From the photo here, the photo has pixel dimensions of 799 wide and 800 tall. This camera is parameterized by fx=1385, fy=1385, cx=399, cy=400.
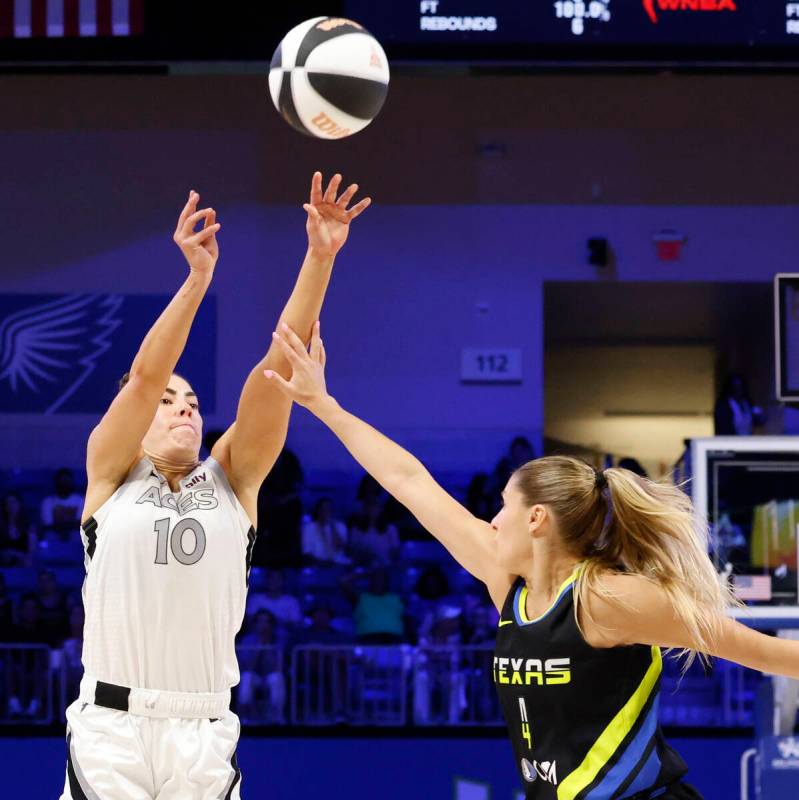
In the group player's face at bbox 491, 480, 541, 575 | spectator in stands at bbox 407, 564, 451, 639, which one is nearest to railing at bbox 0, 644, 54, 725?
spectator in stands at bbox 407, 564, 451, 639

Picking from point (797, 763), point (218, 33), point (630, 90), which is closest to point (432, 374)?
point (630, 90)

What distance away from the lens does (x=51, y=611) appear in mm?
9688

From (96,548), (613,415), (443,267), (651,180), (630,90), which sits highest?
(630,90)

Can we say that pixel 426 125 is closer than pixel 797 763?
No

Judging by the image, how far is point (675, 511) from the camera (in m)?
2.92

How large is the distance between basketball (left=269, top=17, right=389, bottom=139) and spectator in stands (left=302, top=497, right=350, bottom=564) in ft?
20.9

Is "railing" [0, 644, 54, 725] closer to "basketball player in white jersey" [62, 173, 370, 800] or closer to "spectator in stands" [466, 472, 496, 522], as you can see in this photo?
"spectator in stands" [466, 472, 496, 522]

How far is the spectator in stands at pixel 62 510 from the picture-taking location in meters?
10.5

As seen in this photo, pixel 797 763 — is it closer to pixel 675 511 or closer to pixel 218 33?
pixel 675 511

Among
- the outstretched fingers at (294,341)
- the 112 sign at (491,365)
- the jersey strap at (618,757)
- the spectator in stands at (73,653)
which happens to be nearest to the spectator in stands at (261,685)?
the spectator in stands at (73,653)

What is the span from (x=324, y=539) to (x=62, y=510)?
6.60 ft

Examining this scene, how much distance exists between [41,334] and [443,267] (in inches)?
135

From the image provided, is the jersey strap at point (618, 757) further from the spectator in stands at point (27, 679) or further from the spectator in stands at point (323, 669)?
the spectator in stands at point (27, 679)

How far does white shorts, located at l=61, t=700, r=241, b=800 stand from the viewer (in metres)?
3.47
